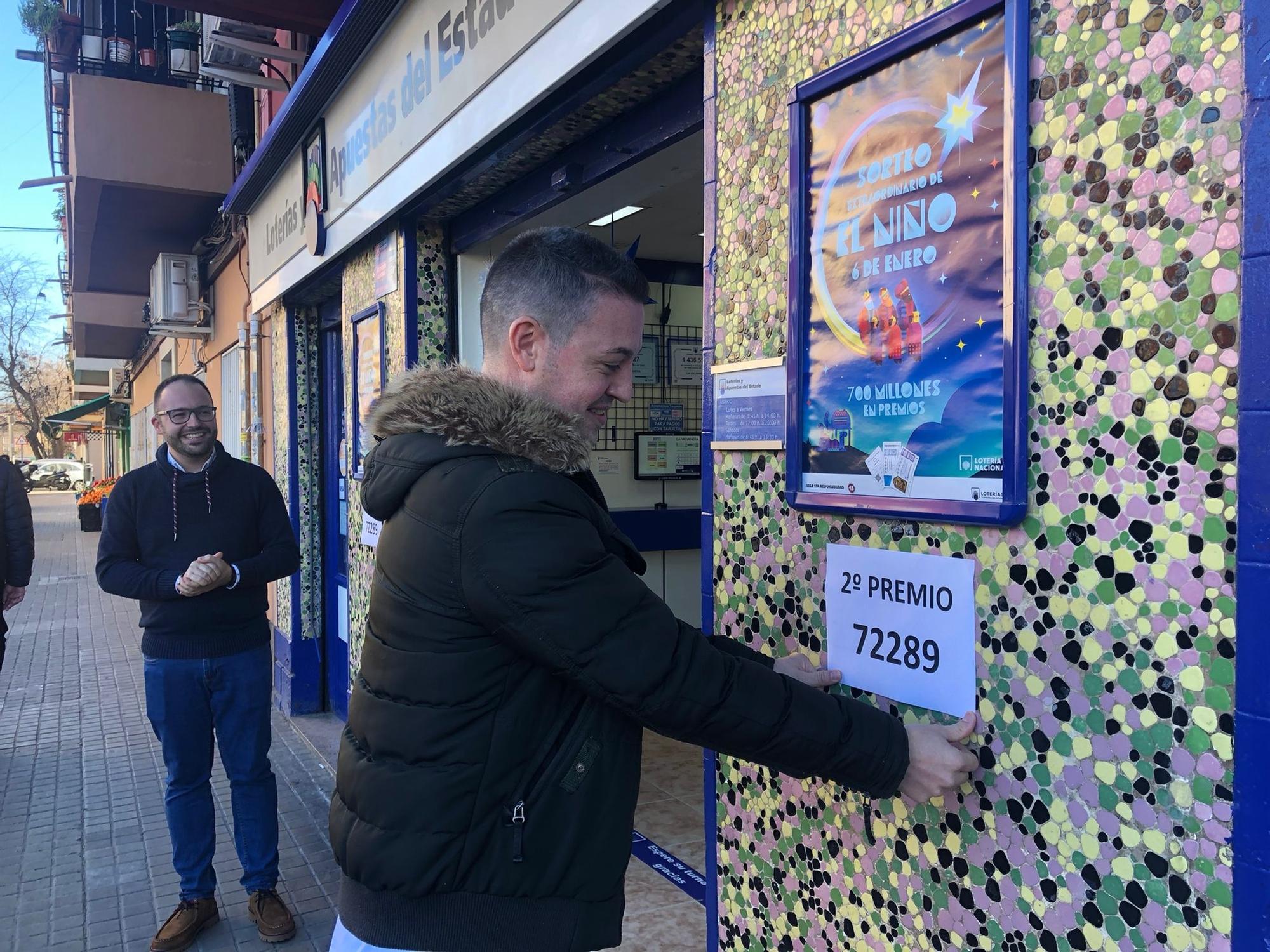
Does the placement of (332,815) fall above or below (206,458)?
below

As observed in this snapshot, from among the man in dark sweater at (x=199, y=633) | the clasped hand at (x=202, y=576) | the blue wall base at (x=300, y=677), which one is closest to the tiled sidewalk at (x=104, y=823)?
the blue wall base at (x=300, y=677)

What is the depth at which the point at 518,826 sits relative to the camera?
55.6 inches

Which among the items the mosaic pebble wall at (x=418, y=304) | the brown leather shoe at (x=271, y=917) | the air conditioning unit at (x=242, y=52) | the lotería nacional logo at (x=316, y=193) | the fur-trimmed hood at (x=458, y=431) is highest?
the air conditioning unit at (x=242, y=52)

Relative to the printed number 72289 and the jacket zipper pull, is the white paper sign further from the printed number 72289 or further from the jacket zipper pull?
the jacket zipper pull

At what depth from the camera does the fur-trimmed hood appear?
4.80ft

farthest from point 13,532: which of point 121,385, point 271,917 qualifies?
point 121,385

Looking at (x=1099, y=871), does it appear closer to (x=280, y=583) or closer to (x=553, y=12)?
(x=553, y=12)

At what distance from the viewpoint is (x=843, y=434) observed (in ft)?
5.90

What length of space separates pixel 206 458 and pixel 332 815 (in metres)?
2.35

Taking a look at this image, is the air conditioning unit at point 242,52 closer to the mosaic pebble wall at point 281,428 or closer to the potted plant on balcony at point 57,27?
the mosaic pebble wall at point 281,428

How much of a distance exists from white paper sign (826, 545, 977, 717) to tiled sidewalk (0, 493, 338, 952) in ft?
8.72

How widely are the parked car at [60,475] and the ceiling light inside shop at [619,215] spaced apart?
50.1m

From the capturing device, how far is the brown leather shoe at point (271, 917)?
3.41 metres

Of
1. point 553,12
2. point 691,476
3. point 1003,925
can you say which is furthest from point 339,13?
point 1003,925
